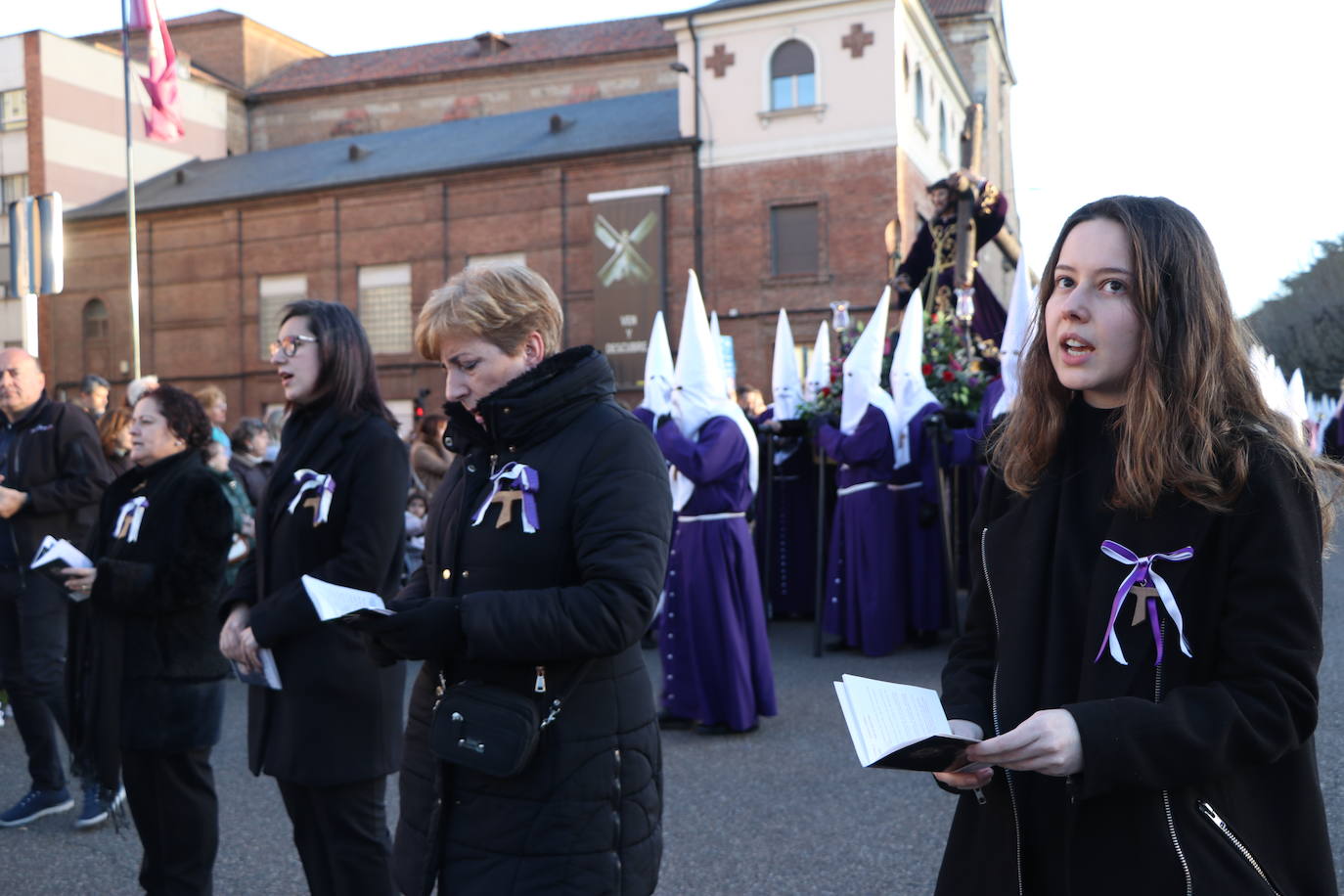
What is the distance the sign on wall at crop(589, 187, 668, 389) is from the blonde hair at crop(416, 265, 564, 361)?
26.4 metres

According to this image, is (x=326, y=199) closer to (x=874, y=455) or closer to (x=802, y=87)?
(x=802, y=87)

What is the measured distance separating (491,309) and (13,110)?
4004 centimetres

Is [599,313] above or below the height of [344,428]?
above

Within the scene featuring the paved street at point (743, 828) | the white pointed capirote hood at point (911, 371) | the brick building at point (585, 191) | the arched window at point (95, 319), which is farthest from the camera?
the arched window at point (95, 319)

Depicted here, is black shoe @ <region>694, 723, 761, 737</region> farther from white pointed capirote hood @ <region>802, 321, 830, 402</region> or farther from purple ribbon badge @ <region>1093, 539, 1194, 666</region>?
purple ribbon badge @ <region>1093, 539, 1194, 666</region>

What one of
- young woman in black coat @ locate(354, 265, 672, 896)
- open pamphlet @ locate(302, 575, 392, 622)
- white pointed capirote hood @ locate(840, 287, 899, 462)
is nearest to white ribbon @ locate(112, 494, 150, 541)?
young woman in black coat @ locate(354, 265, 672, 896)

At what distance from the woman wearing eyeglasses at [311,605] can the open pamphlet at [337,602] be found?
89 cm

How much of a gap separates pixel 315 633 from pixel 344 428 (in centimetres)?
59

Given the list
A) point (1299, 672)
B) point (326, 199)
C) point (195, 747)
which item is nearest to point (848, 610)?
point (195, 747)

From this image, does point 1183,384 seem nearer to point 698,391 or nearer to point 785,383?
point 698,391

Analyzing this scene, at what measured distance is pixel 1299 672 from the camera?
5.69 feet

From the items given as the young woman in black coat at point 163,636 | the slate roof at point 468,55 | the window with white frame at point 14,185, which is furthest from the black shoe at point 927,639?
the window with white frame at point 14,185

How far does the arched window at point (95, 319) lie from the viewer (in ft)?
119

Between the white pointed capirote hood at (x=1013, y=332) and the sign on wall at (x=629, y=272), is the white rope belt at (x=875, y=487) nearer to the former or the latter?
the white pointed capirote hood at (x=1013, y=332)
